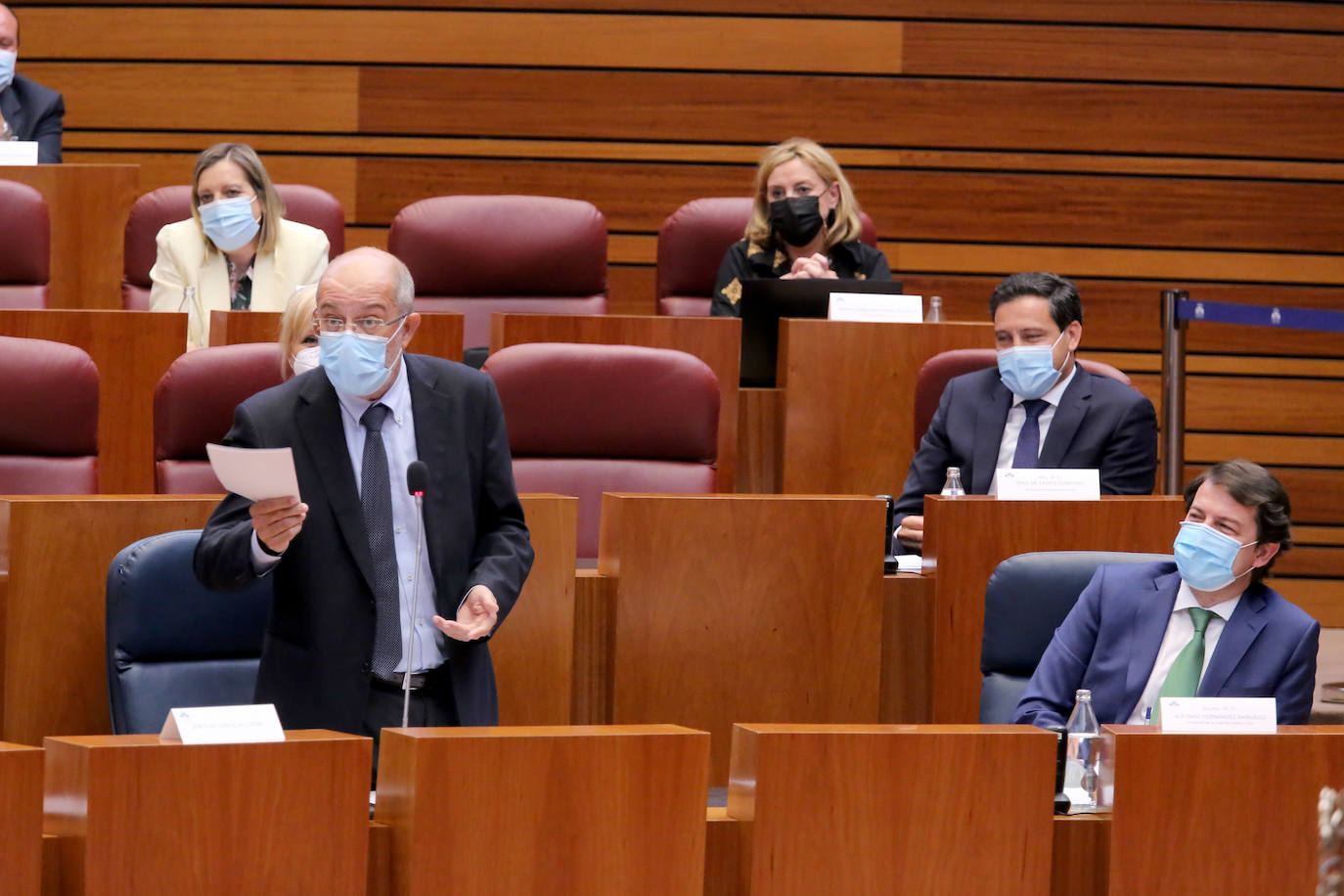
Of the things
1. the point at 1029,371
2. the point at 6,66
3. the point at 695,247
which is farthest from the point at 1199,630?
the point at 6,66

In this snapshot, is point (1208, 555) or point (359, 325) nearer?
point (359, 325)

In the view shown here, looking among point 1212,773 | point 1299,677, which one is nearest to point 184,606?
point 1212,773

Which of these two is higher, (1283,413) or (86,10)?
(86,10)

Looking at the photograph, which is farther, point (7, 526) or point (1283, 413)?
point (1283, 413)

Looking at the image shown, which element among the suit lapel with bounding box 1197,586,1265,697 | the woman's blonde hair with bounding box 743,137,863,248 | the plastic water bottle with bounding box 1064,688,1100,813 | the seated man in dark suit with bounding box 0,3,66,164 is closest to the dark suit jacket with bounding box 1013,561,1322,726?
the suit lapel with bounding box 1197,586,1265,697

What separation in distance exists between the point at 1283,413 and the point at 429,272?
2.39 meters

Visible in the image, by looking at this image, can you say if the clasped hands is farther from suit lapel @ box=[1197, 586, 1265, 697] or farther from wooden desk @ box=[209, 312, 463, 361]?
wooden desk @ box=[209, 312, 463, 361]

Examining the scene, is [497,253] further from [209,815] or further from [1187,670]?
[209,815]

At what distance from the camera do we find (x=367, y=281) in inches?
85.3

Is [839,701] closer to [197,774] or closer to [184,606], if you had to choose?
[184,606]

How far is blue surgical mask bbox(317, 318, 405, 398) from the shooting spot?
6.86 ft

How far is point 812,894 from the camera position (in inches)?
67.1

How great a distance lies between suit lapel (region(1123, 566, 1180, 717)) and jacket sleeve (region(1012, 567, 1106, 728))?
5cm

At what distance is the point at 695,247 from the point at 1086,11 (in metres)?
1.38
